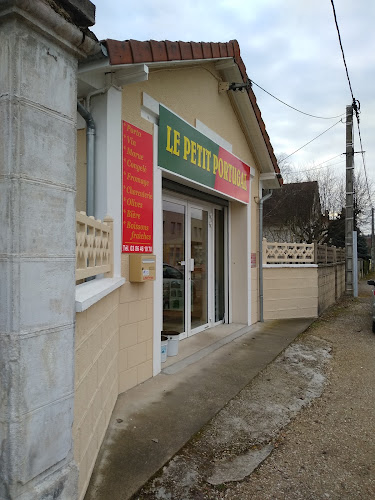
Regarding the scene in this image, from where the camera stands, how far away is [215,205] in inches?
291

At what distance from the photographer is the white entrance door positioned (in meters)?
5.89

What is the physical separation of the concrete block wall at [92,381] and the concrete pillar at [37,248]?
229 millimetres

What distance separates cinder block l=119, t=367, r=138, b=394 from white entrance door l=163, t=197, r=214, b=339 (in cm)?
170

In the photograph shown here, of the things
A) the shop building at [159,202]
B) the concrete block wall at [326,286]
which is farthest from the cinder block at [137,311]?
the concrete block wall at [326,286]

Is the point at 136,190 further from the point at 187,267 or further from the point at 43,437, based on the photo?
the point at 43,437

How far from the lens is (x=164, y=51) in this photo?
3.77m

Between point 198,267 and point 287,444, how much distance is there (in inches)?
155

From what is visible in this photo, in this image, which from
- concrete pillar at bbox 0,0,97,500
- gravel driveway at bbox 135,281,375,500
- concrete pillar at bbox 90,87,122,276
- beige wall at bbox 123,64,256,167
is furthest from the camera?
beige wall at bbox 123,64,256,167

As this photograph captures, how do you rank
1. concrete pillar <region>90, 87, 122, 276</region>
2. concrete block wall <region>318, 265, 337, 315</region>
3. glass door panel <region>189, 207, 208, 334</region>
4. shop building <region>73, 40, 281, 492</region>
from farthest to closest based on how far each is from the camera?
concrete block wall <region>318, 265, 337, 315</region> → glass door panel <region>189, 207, 208, 334</region> → concrete pillar <region>90, 87, 122, 276</region> → shop building <region>73, 40, 281, 492</region>

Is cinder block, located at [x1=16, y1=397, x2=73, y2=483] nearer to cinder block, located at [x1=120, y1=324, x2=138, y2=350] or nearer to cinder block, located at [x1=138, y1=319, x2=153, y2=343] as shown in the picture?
cinder block, located at [x1=120, y1=324, x2=138, y2=350]

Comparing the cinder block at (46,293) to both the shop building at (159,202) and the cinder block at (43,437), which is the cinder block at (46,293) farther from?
the cinder block at (43,437)

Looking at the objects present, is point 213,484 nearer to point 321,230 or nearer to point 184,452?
point 184,452

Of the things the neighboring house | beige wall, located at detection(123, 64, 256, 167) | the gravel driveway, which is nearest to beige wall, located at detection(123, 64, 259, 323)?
beige wall, located at detection(123, 64, 256, 167)

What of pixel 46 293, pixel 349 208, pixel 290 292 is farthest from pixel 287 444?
pixel 349 208
